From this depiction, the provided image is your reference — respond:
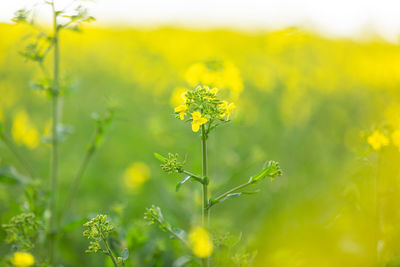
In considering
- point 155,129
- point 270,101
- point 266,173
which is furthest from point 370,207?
point 270,101

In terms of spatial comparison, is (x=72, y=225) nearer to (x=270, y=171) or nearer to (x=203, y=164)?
(x=203, y=164)

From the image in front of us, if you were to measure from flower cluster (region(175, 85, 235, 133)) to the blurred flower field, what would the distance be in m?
0.18

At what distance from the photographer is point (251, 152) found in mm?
3498

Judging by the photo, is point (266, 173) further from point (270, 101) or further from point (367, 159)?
point (270, 101)

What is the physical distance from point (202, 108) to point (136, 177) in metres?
2.76

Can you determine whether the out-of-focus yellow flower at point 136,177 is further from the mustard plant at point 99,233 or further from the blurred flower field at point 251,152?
the mustard plant at point 99,233

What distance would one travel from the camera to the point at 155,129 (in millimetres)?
3729

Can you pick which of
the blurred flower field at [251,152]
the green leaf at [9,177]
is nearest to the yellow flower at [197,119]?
the blurred flower field at [251,152]

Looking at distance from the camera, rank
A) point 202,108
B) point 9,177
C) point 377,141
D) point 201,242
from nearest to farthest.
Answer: point 201,242 < point 202,108 < point 377,141 < point 9,177

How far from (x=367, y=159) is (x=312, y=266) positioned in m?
0.72

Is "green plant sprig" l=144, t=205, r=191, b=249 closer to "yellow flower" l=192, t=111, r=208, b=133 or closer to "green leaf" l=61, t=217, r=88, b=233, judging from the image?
"yellow flower" l=192, t=111, r=208, b=133

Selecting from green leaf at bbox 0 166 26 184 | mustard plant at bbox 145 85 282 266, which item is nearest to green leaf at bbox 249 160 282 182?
mustard plant at bbox 145 85 282 266

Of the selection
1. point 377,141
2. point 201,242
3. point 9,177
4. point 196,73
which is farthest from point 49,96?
point 377,141

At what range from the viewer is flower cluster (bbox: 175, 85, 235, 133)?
158 cm
